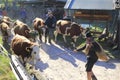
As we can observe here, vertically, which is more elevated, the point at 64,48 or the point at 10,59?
the point at 10,59

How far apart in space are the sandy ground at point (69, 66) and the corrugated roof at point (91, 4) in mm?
4502

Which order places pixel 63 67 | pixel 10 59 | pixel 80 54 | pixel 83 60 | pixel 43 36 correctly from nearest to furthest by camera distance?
pixel 10 59 → pixel 63 67 → pixel 83 60 → pixel 80 54 → pixel 43 36

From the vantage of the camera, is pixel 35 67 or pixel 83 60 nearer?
pixel 35 67

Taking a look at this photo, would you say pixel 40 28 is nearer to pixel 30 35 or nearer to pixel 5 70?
pixel 30 35

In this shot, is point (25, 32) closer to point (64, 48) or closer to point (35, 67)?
point (64, 48)

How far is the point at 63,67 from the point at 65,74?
1158mm

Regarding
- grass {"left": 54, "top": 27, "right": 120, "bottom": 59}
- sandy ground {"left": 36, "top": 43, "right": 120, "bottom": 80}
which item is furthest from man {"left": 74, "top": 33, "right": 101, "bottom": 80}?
grass {"left": 54, "top": 27, "right": 120, "bottom": 59}

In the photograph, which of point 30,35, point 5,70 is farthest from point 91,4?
point 5,70

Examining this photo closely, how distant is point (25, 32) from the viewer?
18.0 m

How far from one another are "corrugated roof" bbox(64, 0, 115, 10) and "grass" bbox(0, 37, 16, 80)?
8.50 m

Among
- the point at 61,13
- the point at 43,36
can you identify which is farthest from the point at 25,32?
the point at 61,13

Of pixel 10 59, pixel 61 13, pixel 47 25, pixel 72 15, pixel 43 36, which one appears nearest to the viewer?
pixel 10 59

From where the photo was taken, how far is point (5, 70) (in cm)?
1224

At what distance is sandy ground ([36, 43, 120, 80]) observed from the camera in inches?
518
